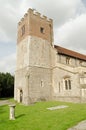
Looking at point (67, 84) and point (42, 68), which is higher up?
point (42, 68)

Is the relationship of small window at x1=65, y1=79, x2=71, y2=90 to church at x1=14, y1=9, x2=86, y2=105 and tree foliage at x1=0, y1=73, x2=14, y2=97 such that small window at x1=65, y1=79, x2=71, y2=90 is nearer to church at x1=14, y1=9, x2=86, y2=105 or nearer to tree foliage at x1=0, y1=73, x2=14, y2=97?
church at x1=14, y1=9, x2=86, y2=105

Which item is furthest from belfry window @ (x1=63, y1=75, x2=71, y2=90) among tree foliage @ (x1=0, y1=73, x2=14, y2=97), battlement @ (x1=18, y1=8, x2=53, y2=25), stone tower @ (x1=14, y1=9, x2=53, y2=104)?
tree foliage @ (x1=0, y1=73, x2=14, y2=97)

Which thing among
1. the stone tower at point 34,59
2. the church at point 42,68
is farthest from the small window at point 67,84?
the stone tower at point 34,59

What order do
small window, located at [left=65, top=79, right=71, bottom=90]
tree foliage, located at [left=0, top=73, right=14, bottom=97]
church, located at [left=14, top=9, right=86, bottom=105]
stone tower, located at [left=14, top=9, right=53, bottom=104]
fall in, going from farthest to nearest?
tree foliage, located at [left=0, top=73, right=14, bottom=97] → stone tower, located at [left=14, top=9, right=53, bottom=104] → small window, located at [left=65, top=79, right=71, bottom=90] → church, located at [left=14, top=9, right=86, bottom=105]

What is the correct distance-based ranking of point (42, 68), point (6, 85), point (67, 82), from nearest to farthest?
point (67, 82) < point (42, 68) < point (6, 85)

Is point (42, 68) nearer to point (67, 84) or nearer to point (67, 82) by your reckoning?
point (67, 82)

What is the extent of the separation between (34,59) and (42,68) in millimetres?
2278

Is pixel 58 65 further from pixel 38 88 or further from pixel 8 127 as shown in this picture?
pixel 8 127

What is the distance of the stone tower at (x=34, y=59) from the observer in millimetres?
27203

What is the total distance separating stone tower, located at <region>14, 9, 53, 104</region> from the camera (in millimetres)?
27203

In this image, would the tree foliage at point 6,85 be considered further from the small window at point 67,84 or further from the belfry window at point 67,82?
the small window at point 67,84

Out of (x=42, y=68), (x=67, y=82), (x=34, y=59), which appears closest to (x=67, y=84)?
(x=67, y=82)

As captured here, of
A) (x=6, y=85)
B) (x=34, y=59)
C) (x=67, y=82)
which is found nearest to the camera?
(x=67, y=82)

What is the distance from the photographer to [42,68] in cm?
A: 2927
